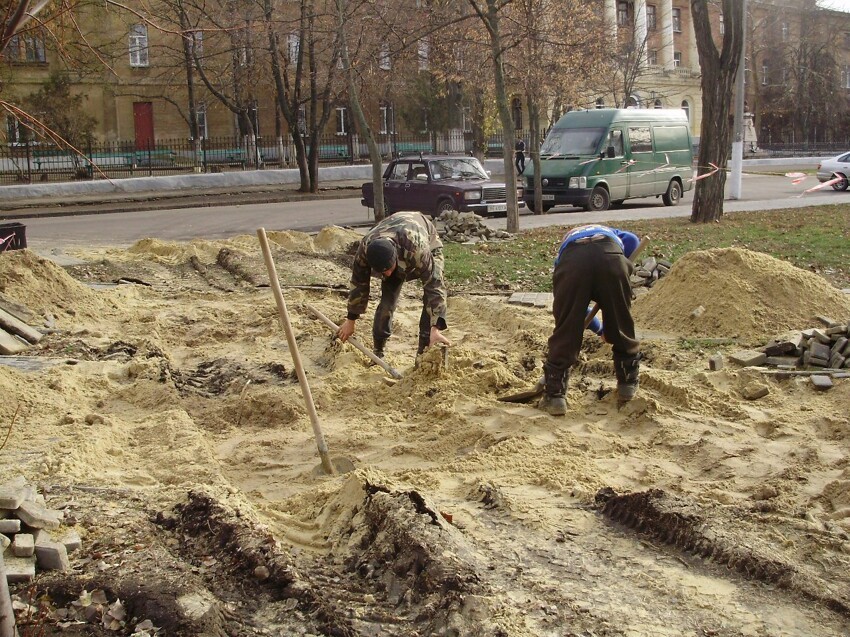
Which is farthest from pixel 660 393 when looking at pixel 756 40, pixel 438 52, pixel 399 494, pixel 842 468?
pixel 756 40

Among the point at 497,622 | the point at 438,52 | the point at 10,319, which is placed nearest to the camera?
the point at 497,622

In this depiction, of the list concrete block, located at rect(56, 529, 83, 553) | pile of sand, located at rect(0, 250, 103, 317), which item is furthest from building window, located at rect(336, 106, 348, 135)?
concrete block, located at rect(56, 529, 83, 553)

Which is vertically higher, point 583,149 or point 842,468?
point 583,149

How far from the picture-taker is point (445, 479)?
17.8 feet

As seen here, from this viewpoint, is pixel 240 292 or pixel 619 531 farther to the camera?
pixel 240 292

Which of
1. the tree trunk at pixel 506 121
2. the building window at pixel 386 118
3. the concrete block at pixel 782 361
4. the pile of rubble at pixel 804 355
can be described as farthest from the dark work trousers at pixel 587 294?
the building window at pixel 386 118

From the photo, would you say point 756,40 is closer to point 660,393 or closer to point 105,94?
point 105,94

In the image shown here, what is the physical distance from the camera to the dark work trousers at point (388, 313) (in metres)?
7.51

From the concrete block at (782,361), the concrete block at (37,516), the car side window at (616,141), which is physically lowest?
the concrete block at (782,361)

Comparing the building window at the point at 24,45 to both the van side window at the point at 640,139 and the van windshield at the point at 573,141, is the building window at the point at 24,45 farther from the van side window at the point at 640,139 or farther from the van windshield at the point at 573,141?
the van side window at the point at 640,139

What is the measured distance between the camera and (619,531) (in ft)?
15.1

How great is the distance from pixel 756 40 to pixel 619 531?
191 feet

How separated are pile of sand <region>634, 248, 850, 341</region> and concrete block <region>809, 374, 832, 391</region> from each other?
1.57m

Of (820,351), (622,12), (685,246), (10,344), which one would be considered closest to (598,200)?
(685,246)
